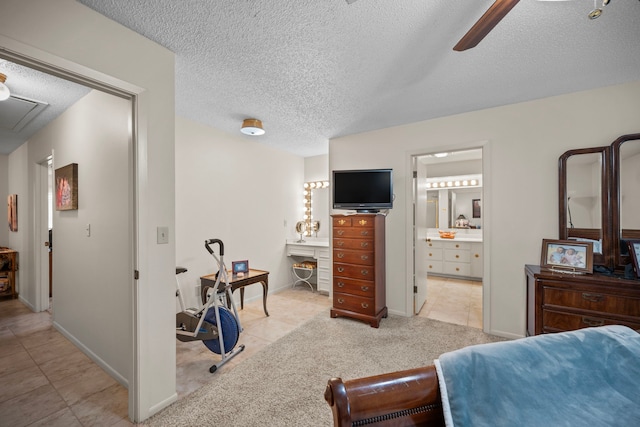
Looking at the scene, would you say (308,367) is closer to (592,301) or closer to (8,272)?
(592,301)

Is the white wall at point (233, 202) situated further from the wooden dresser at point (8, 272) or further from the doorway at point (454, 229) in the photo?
the wooden dresser at point (8, 272)

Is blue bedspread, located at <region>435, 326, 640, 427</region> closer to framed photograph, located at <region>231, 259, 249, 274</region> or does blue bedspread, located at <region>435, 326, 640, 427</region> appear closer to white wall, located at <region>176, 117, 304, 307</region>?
framed photograph, located at <region>231, 259, 249, 274</region>

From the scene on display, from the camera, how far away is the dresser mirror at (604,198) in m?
2.16

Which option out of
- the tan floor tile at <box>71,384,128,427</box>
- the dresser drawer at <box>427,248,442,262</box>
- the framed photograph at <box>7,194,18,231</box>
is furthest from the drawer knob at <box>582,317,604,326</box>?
the framed photograph at <box>7,194,18,231</box>

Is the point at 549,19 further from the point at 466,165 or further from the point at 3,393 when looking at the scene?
the point at 3,393

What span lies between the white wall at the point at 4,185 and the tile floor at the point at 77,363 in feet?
4.06

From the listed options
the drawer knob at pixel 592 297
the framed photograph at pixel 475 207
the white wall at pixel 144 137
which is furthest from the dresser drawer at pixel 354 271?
the framed photograph at pixel 475 207

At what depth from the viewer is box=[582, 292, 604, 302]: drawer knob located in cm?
198

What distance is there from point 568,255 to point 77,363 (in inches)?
177

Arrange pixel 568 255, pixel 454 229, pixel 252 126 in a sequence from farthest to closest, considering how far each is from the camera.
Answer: pixel 454 229 → pixel 252 126 → pixel 568 255

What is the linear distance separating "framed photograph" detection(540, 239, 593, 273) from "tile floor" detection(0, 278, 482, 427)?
3.60 feet

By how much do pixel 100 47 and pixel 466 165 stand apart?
5571 millimetres

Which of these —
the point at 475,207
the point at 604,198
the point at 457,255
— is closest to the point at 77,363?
the point at 604,198

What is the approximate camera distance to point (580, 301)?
2.04 m
